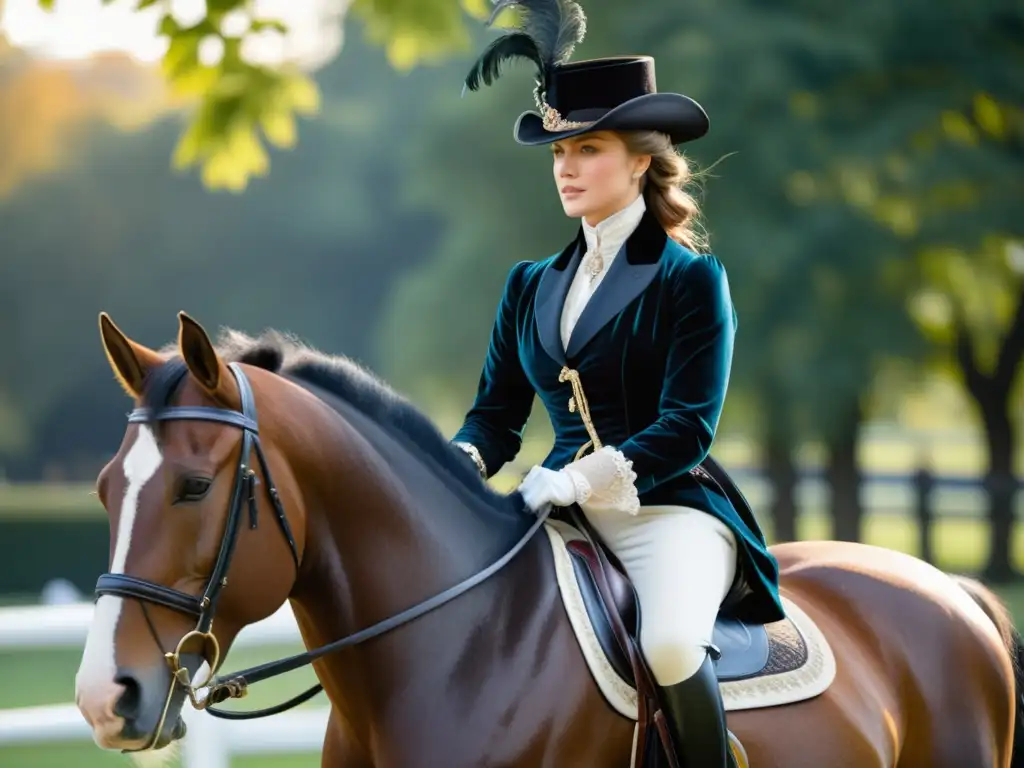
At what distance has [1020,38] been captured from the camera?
13.3 metres

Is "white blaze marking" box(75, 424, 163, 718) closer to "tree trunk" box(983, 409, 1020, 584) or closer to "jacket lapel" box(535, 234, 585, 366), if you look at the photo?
"jacket lapel" box(535, 234, 585, 366)

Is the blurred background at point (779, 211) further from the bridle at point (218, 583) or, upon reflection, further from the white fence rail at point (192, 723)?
the bridle at point (218, 583)

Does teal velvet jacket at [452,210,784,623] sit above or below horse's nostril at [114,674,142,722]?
above

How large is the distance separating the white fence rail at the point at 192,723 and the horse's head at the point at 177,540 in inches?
133

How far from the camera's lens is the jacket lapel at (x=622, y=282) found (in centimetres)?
330

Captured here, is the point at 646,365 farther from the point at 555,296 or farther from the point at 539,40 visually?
the point at 539,40

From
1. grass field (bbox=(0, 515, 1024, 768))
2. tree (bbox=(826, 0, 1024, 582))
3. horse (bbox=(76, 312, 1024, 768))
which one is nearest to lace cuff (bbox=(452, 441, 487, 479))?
horse (bbox=(76, 312, 1024, 768))

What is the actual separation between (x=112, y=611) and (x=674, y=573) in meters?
1.24

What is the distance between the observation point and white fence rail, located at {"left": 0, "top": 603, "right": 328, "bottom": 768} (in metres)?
6.09

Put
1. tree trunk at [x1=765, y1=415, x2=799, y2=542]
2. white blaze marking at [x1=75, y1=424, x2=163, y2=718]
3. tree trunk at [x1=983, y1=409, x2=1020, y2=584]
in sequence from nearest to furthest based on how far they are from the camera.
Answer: white blaze marking at [x1=75, y1=424, x2=163, y2=718] → tree trunk at [x1=765, y1=415, x2=799, y2=542] → tree trunk at [x1=983, y1=409, x2=1020, y2=584]

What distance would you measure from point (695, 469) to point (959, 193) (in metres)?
11.7

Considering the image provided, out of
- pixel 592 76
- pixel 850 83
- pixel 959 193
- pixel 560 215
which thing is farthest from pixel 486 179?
pixel 592 76

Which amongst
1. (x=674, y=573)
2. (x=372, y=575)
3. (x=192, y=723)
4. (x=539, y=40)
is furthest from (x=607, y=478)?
(x=192, y=723)

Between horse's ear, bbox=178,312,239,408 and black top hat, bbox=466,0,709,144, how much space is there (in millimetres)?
976
